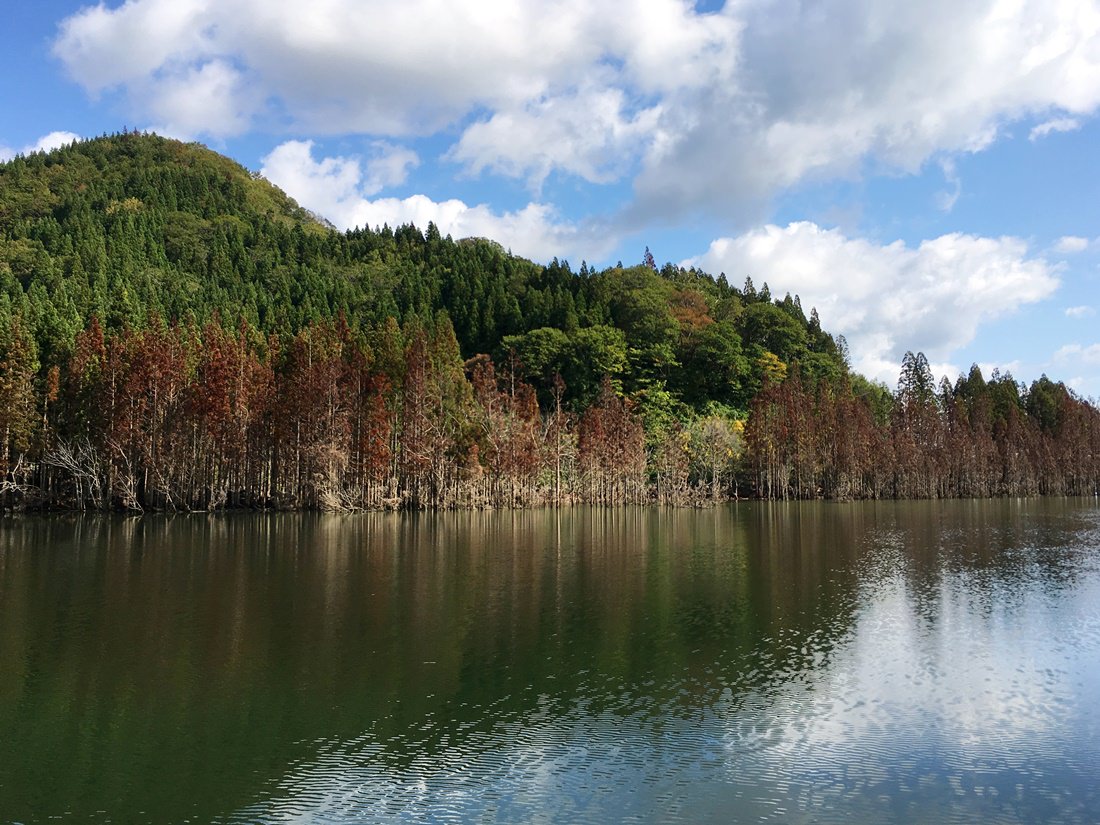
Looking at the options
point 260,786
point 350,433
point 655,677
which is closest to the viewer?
point 260,786

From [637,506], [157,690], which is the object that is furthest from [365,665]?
[637,506]

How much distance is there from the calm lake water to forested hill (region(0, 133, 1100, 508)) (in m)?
27.4

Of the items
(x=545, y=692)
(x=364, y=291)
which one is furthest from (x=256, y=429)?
(x=364, y=291)

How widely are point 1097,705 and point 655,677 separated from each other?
7500 mm

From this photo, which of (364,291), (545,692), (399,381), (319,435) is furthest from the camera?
(364,291)

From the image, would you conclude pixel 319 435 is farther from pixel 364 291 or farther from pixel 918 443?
pixel 918 443

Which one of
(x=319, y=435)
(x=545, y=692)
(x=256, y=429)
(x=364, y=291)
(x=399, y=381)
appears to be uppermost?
(x=364, y=291)

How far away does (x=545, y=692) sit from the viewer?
47.1 feet

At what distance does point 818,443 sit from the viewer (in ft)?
282

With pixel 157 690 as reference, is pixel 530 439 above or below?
above

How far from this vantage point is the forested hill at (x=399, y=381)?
180ft

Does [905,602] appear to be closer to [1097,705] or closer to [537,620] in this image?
[1097,705]

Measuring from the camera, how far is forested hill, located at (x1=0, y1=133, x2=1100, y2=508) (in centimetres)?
→ 5491

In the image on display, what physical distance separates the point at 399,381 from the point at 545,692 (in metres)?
50.9
